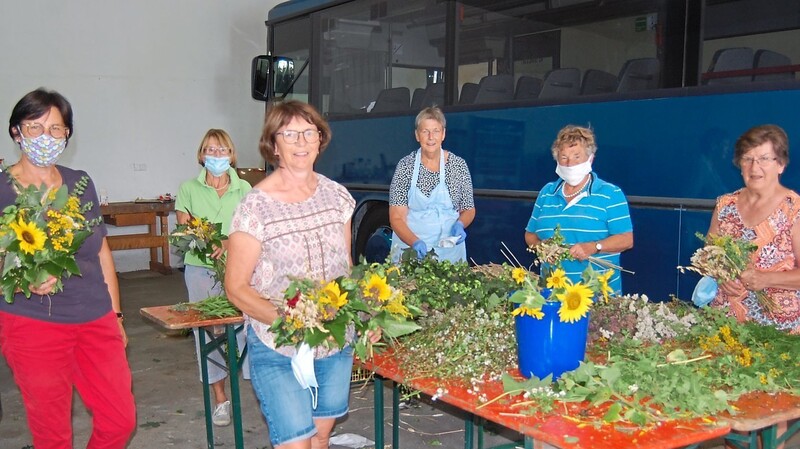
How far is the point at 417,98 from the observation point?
22.4 ft

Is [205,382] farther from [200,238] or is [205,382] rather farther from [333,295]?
[333,295]

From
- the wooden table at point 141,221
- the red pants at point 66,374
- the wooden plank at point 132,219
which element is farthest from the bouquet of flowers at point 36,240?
the wooden plank at point 132,219

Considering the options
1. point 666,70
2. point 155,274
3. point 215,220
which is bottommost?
point 155,274

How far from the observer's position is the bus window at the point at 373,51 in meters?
6.70

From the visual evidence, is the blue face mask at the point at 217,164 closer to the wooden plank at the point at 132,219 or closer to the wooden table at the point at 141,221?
the wooden table at the point at 141,221

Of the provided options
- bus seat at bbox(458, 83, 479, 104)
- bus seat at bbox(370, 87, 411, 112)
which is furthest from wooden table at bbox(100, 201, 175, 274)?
bus seat at bbox(458, 83, 479, 104)

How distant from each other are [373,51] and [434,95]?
0.97 m

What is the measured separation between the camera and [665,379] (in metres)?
2.46

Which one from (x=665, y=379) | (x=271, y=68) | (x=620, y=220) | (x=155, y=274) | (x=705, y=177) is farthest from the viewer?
(x=155, y=274)

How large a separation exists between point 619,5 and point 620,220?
6.07 ft

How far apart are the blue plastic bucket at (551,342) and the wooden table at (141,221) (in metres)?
8.89

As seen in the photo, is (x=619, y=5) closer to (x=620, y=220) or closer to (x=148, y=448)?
(x=620, y=220)

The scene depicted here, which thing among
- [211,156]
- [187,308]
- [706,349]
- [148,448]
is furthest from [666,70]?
[148,448]

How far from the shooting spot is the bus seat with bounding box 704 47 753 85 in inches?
179
